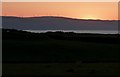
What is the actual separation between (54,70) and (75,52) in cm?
1470

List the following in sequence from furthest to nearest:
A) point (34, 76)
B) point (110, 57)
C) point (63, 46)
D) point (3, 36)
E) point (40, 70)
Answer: point (3, 36), point (63, 46), point (110, 57), point (40, 70), point (34, 76)

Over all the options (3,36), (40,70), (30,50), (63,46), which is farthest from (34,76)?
(3,36)

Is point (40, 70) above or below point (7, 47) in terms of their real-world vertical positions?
above

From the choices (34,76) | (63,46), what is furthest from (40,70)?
(63,46)

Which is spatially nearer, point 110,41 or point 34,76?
point 34,76

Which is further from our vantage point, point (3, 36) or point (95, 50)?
point (3, 36)

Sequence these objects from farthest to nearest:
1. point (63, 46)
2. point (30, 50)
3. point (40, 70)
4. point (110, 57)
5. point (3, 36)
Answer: point (3, 36), point (63, 46), point (30, 50), point (110, 57), point (40, 70)

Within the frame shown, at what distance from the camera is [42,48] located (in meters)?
39.3

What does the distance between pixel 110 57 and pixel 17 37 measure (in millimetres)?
17598

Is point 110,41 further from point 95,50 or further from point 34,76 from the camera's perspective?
point 34,76

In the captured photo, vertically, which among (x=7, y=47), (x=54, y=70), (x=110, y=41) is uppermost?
(x=54, y=70)

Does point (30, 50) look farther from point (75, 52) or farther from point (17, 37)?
point (17, 37)

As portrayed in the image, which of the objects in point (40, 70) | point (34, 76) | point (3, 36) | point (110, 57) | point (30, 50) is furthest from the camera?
point (3, 36)

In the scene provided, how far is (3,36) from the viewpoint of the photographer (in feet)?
163
